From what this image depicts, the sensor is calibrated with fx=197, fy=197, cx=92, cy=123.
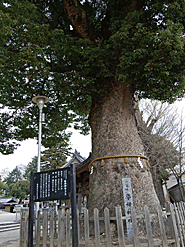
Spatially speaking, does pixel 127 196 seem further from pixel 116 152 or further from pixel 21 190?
pixel 21 190

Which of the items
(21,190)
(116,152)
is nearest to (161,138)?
(116,152)

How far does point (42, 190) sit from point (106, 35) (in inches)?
244

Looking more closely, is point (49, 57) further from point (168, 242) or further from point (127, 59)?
point (168, 242)

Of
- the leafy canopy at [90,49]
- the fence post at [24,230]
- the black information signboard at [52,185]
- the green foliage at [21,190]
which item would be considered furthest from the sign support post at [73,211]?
the green foliage at [21,190]

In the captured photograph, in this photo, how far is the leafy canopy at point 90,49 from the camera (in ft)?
18.0

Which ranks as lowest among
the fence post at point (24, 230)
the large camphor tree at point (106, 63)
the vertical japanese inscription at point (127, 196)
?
the fence post at point (24, 230)

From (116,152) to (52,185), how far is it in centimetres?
230

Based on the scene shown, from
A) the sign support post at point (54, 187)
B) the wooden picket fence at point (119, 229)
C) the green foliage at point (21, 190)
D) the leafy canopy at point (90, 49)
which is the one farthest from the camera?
the green foliage at point (21, 190)

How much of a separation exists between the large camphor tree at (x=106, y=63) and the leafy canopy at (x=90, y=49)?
3 centimetres

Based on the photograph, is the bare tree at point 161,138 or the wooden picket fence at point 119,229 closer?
the wooden picket fence at point 119,229

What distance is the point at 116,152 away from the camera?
568 cm

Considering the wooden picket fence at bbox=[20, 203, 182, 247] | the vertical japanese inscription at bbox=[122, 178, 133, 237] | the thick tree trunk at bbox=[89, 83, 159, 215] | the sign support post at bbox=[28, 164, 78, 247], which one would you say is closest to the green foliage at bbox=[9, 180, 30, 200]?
the thick tree trunk at bbox=[89, 83, 159, 215]

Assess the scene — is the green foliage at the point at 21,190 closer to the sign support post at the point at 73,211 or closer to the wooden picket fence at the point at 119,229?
the wooden picket fence at the point at 119,229

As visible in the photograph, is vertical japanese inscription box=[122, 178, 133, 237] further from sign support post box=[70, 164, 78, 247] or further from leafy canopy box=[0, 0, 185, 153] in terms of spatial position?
leafy canopy box=[0, 0, 185, 153]
